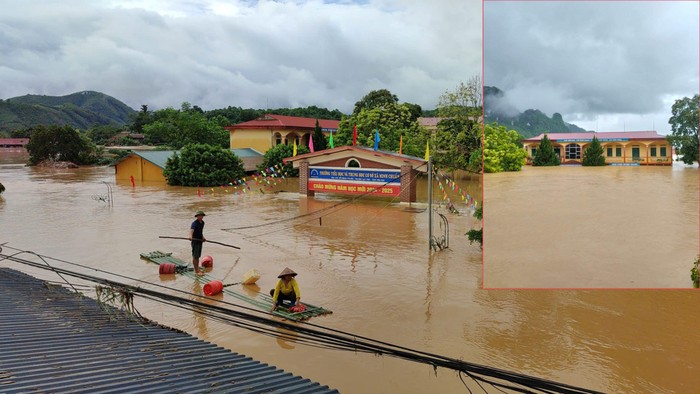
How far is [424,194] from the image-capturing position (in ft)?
84.8

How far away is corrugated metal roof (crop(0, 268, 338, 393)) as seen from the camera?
132 inches

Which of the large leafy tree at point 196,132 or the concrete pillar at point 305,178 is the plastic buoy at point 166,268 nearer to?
the concrete pillar at point 305,178

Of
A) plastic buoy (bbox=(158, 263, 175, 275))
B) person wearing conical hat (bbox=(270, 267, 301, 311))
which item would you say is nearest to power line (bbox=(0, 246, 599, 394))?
person wearing conical hat (bbox=(270, 267, 301, 311))

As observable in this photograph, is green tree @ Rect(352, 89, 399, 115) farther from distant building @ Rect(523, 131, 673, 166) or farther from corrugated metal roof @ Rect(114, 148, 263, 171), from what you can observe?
distant building @ Rect(523, 131, 673, 166)

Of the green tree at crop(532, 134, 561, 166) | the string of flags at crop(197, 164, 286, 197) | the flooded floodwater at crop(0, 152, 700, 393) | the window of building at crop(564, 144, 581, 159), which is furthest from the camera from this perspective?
the string of flags at crop(197, 164, 286, 197)

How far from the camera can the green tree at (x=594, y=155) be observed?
981 centimetres

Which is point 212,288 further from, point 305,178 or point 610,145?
point 305,178

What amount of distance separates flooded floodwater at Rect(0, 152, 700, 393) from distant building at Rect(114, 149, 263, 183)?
48.9ft

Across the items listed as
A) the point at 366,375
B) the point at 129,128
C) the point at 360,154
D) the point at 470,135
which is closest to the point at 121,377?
the point at 366,375

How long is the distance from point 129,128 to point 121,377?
7006 centimetres

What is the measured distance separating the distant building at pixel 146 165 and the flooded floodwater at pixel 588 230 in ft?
72.0

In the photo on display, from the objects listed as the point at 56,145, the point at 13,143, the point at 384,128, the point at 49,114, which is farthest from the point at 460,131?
the point at 49,114

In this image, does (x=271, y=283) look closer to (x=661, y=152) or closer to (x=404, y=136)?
(x=661, y=152)

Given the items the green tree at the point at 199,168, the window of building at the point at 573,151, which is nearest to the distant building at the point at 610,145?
the window of building at the point at 573,151
